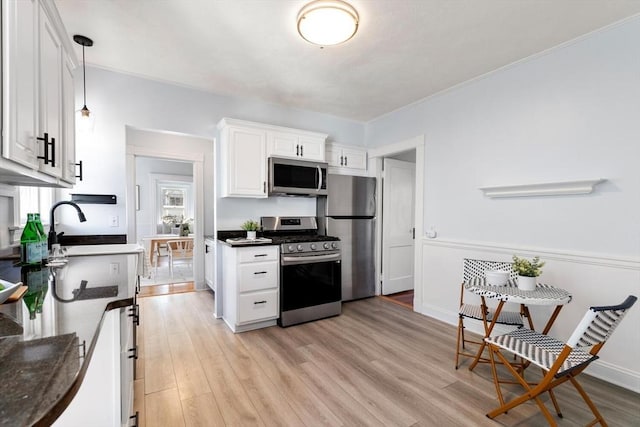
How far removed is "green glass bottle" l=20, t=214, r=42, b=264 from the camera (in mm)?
1802

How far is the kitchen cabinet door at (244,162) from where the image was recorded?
3250 millimetres

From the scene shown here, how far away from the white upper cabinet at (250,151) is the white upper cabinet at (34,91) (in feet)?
5.00

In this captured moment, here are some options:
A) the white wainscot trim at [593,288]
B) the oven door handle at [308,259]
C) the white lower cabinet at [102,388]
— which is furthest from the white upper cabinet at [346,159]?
the white lower cabinet at [102,388]

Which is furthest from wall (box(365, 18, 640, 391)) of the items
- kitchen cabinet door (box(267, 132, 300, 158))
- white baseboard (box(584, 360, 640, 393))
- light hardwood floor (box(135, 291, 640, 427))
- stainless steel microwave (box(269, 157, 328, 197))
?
kitchen cabinet door (box(267, 132, 300, 158))

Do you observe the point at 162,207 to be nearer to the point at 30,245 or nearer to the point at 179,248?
the point at 179,248

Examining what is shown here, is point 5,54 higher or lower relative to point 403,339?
higher

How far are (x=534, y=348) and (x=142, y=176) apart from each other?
7908mm

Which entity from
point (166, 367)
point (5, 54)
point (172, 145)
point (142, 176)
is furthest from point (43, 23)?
point (142, 176)

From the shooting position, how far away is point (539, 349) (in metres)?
1.75

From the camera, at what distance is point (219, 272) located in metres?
3.42

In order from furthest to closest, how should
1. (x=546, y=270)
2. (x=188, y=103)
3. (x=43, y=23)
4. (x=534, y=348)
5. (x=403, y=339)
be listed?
(x=188, y=103) → (x=403, y=339) → (x=546, y=270) → (x=534, y=348) → (x=43, y=23)

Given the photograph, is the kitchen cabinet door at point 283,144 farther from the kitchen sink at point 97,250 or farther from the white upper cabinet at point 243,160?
the kitchen sink at point 97,250

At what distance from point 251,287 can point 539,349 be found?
245cm

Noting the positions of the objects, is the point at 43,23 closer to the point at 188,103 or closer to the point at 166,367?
the point at 188,103
